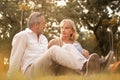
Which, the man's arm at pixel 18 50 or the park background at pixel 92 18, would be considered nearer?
the man's arm at pixel 18 50

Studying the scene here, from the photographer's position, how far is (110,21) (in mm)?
33312

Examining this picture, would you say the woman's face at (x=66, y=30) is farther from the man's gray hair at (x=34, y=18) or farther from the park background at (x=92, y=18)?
the park background at (x=92, y=18)

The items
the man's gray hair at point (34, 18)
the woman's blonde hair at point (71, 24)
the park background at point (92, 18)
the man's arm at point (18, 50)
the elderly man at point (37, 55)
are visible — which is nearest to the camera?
the elderly man at point (37, 55)

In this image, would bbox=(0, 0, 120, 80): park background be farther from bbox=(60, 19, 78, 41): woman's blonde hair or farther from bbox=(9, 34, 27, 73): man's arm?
bbox=(9, 34, 27, 73): man's arm

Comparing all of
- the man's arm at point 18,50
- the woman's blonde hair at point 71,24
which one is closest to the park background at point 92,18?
the woman's blonde hair at point 71,24

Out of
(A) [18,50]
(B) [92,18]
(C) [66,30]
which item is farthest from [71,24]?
(B) [92,18]

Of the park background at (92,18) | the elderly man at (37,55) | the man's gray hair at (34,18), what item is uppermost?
the man's gray hair at (34,18)

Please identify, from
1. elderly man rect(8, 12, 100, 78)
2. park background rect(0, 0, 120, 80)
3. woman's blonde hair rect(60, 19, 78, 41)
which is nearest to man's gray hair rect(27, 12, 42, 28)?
elderly man rect(8, 12, 100, 78)

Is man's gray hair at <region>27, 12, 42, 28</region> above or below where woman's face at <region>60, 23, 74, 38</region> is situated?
above

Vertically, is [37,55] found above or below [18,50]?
below

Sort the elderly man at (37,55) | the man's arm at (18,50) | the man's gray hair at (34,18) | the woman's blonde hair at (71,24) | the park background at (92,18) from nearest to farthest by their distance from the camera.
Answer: the elderly man at (37,55)
the man's arm at (18,50)
the man's gray hair at (34,18)
the woman's blonde hair at (71,24)
the park background at (92,18)

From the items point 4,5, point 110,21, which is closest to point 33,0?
point 4,5

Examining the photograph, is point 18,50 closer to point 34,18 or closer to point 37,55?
point 37,55

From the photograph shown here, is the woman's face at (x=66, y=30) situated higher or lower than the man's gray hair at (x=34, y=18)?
lower
